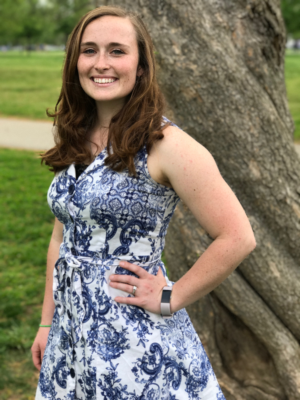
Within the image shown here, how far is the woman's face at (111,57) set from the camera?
1.71 metres

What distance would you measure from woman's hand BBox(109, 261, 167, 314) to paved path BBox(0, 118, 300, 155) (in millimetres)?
8035

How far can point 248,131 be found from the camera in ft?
8.47

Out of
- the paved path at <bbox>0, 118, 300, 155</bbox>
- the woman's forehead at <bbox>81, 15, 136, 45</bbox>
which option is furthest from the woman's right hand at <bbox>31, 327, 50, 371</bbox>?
the paved path at <bbox>0, 118, 300, 155</bbox>

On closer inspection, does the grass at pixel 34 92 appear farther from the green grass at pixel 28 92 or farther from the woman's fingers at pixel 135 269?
the woman's fingers at pixel 135 269

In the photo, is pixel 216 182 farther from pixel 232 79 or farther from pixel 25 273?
pixel 25 273

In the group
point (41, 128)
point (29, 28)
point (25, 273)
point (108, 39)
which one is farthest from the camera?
point (29, 28)

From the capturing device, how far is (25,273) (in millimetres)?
4953

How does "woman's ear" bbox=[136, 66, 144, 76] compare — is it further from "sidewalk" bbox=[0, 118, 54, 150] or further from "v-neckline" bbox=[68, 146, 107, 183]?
"sidewalk" bbox=[0, 118, 54, 150]

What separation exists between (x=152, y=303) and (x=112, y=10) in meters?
0.99

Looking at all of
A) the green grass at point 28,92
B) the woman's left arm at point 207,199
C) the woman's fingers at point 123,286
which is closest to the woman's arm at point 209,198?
the woman's left arm at point 207,199

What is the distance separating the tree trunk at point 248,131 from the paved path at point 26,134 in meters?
6.86

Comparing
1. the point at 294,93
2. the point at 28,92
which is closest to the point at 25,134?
the point at 28,92

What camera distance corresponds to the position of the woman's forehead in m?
1.71

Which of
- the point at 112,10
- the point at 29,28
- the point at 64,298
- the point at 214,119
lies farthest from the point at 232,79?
the point at 29,28
